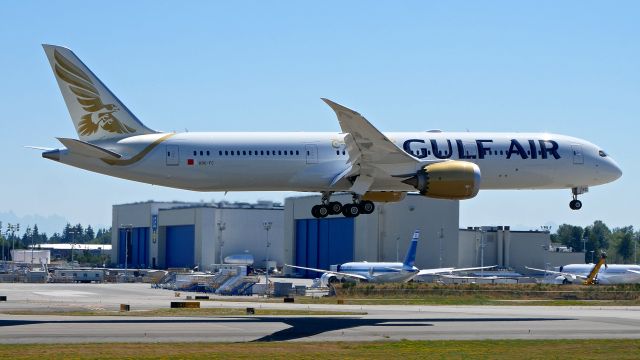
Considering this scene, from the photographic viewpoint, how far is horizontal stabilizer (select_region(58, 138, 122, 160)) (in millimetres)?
50312

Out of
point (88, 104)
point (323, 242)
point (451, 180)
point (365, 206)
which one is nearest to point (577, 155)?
point (451, 180)

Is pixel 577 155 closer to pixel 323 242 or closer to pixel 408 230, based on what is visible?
pixel 408 230

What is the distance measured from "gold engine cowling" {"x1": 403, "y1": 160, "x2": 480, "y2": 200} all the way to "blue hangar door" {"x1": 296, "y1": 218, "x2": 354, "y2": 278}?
2978 inches

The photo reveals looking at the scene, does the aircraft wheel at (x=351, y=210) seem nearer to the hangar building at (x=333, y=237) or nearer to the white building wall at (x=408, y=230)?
the hangar building at (x=333, y=237)

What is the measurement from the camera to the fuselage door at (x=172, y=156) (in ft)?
178

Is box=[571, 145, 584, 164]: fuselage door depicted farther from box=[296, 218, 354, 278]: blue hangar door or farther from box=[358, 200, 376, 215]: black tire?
box=[296, 218, 354, 278]: blue hangar door

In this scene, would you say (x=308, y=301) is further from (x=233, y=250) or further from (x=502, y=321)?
(x=233, y=250)

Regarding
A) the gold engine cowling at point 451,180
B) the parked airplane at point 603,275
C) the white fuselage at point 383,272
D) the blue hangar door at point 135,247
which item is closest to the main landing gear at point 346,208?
the gold engine cowling at point 451,180

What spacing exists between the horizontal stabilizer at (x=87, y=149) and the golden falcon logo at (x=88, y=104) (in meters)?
1.76

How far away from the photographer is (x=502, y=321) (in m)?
48.4

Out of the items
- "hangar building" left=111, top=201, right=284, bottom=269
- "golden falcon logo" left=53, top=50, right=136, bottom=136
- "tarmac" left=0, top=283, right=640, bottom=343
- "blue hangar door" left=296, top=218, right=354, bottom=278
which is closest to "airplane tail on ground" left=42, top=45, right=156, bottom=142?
"golden falcon logo" left=53, top=50, right=136, bottom=136

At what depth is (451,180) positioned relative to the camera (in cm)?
5141

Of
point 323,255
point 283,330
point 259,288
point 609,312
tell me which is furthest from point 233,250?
point 283,330

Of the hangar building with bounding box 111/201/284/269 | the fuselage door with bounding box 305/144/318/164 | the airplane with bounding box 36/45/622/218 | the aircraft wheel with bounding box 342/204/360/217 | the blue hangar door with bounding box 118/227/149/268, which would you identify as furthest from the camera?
the blue hangar door with bounding box 118/227/149/268
